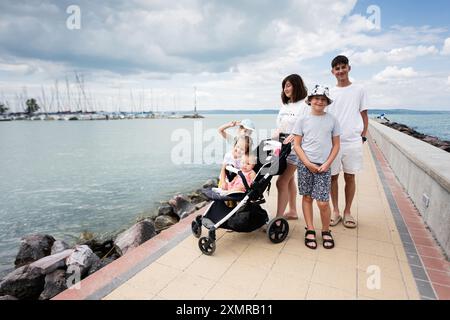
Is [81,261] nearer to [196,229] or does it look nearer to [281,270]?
[196,229]

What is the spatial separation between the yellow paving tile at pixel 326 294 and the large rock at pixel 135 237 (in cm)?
298

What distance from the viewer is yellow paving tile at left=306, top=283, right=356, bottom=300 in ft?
7.07

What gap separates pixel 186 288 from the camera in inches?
89.8

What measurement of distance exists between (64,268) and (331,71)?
437 cm

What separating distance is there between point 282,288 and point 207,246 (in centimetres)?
88

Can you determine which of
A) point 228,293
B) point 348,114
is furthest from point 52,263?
point 348,114

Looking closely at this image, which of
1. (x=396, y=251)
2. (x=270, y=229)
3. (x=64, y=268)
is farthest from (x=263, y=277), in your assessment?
(x=64, y=268)

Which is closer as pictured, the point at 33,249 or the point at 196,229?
the point at 196,229

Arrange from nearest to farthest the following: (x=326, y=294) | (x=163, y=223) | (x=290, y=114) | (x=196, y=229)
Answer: (x=326, y=294), (x=290, y=114), (x=196, y=229), (x=163, y=223)

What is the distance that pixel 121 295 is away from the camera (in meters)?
2.20

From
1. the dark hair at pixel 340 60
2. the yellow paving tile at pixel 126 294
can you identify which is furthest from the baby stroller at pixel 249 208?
the dark hair at pixel 340 60

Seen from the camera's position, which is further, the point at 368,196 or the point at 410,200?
the point at 368,196

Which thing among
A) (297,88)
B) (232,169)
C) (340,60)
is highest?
(340,60)
